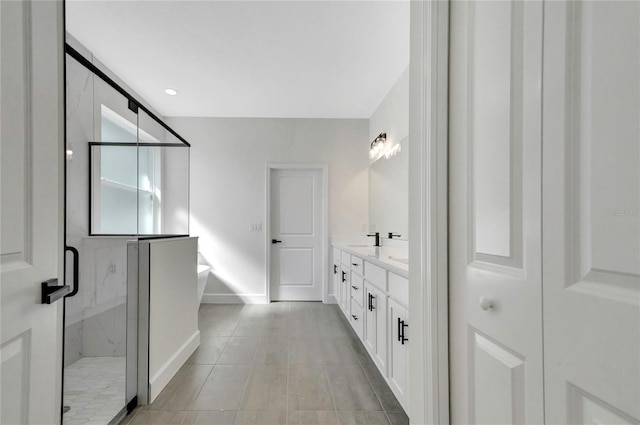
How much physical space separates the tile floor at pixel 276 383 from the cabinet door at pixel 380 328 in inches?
7.6

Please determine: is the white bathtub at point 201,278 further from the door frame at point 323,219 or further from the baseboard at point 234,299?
the door frame at point 323,219

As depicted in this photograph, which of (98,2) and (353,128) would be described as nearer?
(98,2)

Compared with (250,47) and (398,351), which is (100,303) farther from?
(250,47)

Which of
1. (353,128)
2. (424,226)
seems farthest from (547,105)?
(353,128)

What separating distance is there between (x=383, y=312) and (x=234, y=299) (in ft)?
9.48

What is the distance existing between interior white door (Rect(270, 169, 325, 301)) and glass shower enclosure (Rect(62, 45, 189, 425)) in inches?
91.9

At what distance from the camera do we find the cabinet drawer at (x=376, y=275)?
2037mm

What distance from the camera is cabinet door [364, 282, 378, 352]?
228 centimetres

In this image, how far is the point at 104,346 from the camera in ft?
7.21

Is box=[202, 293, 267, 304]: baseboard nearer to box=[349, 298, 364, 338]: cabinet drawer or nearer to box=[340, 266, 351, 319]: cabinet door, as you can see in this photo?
box=[340, 266, 351, 319]: cabinet door

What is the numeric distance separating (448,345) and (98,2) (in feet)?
9.63

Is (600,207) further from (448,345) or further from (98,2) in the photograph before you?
(98,2)


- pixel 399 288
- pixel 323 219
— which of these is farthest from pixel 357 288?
pixel 323 219

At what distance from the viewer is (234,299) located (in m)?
4.41
